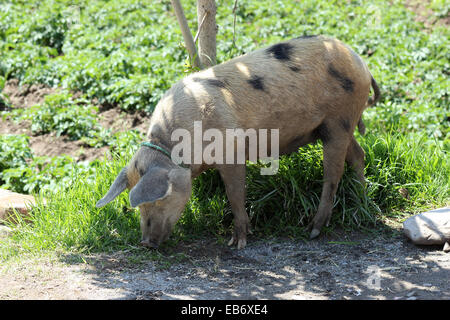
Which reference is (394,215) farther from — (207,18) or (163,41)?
(163,41)

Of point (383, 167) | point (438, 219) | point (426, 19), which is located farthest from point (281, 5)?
point (438, 219)

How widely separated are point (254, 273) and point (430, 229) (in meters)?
1.52

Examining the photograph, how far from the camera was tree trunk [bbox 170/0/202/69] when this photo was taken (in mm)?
5465

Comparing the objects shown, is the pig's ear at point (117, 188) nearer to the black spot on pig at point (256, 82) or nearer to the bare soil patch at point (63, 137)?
the black spot on pig at point (256, 82)

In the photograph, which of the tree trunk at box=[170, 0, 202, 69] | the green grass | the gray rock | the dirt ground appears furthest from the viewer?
the tree trunk at box=[170, 0, 202, 69]

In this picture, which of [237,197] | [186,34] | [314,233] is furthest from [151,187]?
[186,34]

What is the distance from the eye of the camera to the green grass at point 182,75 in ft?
17.4

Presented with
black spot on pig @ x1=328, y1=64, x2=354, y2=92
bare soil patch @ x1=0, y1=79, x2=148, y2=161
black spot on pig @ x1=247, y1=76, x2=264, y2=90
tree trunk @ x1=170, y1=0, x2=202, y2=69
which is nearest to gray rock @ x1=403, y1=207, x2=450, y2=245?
black spot on pig @ x1=328, y1=64, x2=354, y2=92

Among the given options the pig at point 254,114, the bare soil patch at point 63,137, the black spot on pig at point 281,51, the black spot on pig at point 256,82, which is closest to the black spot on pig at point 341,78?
the pig at point 254,114

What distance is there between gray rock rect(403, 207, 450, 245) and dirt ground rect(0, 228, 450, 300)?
9 cm

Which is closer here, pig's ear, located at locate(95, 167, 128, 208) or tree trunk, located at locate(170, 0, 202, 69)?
pig's ear, located at locate(95, 167, 128, 208)

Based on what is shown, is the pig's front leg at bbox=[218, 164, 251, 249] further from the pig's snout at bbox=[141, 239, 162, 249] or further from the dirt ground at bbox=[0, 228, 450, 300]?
the pig's snout at bbox=[141, 239, 162, 249]

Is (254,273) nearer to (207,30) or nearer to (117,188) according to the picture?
(117,188)

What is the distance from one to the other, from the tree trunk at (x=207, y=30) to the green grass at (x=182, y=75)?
14.3 inches
